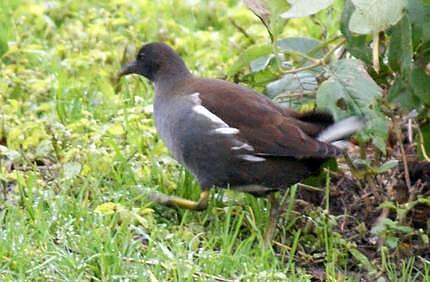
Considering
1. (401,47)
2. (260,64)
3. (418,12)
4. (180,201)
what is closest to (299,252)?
(180,201)

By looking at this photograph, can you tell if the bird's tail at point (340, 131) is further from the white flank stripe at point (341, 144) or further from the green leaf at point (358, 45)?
the green leaf at point (358, 45)

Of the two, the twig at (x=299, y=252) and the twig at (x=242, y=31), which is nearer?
the twig at (x=299, y=252)

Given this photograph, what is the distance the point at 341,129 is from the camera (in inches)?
201

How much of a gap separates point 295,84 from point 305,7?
3.08 ft

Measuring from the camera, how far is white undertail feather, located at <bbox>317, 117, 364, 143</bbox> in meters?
5.04

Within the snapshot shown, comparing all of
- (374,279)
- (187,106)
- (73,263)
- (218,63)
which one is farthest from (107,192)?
(218,63)

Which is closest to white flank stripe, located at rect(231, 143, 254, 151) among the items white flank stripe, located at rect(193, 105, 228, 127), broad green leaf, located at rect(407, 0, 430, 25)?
white flank stripe, located at rect(193, 105, 228, 127)

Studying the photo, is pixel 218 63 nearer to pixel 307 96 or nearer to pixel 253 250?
pixel 307 96

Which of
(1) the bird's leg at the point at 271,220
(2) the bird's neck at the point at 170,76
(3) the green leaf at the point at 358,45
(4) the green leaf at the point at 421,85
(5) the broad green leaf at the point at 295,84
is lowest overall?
(1) the bird's leg at the point at 271,220

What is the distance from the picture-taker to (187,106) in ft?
17.8

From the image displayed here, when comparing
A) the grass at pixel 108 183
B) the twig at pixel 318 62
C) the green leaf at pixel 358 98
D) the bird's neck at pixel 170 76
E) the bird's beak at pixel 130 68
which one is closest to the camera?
the grass at pixel 108 183

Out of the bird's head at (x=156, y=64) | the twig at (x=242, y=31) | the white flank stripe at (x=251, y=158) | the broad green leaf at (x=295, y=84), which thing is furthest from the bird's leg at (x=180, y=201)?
the twig at (x=242, y=31)

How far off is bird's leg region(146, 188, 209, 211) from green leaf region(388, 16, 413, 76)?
987 millimetres

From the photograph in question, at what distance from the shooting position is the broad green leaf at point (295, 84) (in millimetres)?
5461
